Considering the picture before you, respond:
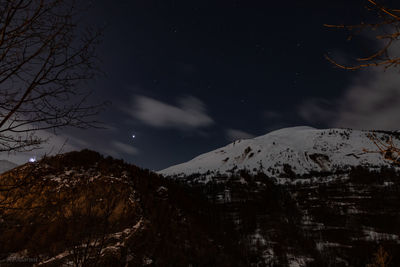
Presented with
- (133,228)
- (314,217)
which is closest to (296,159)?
(314,217)

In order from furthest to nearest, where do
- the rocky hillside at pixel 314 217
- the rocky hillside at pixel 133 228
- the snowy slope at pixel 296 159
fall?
the snowy slope at pixel 296 159, the rocky hillside at pixel 314 217, the rocky hillside at pixel 133 228

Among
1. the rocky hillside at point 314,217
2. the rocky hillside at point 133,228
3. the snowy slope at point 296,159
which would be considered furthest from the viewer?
the snowy slope at point 296,159

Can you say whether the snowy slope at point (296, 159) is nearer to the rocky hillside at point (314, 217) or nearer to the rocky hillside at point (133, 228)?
the rocky hillside at point (314, 217)

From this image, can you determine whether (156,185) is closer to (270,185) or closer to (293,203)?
(293,203)

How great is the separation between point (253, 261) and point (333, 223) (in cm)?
4177

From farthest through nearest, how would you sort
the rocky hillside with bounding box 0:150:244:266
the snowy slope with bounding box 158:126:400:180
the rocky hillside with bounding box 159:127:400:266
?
the snowy slope with bounding box 158:126:400:180, the rocky hillside with bounding box 159:127:400:266, the rocky hillside with bounding box 0:150:244:266

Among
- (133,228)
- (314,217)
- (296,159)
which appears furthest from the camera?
(296,159)

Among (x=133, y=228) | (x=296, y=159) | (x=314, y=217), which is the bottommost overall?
(x=314, y=217)

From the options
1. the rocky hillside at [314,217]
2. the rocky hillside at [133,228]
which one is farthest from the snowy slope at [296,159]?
the rocky hillside at [133,228]

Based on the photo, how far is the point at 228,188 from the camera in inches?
3952

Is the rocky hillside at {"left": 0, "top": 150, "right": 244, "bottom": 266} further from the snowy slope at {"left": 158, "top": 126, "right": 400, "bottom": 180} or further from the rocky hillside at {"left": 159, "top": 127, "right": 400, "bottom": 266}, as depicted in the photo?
the snowy slope at {"left": 158, "top": 126, "right": 400, "bottom": 180}

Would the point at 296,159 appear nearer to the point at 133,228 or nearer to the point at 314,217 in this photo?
the point at 314,217

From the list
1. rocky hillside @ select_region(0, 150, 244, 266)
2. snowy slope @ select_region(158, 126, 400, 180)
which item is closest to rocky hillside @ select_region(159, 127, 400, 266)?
rocky hillside @ select_region(0, 150, 244, 266)

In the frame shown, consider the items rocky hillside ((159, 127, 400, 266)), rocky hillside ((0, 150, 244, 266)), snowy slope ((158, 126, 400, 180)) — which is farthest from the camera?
snowy slope ((158, 126, 400, 180))
